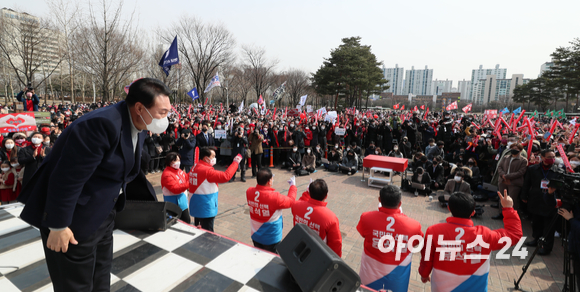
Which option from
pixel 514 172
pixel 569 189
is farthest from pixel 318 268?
pixel 514 172

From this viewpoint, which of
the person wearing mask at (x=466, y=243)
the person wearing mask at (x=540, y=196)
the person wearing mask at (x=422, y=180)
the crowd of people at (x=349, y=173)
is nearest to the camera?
the person wearing mask at (x=466, y=243)

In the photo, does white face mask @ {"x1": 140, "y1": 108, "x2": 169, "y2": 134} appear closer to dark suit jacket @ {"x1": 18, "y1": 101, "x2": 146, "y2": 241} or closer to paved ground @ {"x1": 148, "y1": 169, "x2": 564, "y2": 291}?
dark suit jacket @ {"x1": 18, "y1": 101, "x2": 146, "y2": 241}

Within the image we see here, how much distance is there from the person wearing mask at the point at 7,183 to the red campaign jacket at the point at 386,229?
755 centimetres

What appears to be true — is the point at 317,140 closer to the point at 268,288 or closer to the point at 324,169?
the point at 324,169

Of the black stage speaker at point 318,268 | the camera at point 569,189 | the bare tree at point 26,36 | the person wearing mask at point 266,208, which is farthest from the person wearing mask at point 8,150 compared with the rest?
Answer: the bare tree at point 26,36

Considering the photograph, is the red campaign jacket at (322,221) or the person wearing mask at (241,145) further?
the person wearing mask at (241,145)

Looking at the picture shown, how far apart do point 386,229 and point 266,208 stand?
1539 millimetres

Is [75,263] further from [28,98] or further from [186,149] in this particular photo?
[28,98]

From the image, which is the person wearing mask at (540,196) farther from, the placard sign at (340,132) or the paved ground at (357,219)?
the placard sign at (340,132)

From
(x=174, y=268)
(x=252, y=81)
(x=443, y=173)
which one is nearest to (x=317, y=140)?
(x=443, y=173)

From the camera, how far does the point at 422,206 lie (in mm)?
7996

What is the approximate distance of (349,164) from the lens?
37.8ft

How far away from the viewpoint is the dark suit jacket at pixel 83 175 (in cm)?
152

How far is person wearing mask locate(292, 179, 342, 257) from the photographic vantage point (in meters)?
3.09
